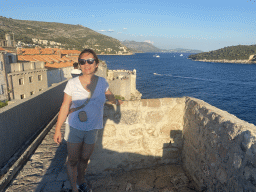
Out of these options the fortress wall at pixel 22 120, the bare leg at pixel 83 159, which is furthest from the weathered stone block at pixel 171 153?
the fortress wall at pixel 22 120

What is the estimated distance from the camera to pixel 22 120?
4844mm

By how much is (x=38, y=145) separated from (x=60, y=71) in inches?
1124

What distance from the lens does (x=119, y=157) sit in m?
3.42

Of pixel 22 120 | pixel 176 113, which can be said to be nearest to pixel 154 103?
pixel 176 113

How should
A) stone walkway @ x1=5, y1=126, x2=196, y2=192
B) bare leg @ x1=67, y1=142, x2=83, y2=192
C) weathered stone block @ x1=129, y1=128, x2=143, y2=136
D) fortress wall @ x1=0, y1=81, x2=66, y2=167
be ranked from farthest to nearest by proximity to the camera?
fortress wall @ x1=0, y1=81, x2=66, y2=167
weathered stone block @ x1=129, y1=128, x2=143, y2=136
stone walkway @ x1=5, y1=126, x2=196, y2=192
bare leg @ x1=67, y1=142, x2=83, y2=192

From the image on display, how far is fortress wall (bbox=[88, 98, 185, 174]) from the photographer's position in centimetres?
327

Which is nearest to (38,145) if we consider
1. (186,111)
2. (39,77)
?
(186,111)

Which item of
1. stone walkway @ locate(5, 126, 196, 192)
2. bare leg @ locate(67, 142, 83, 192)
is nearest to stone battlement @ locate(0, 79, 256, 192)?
stone walkway @ locate(5, 126, 196, 192)

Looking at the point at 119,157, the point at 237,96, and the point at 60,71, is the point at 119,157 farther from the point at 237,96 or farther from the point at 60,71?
the point at 237,96

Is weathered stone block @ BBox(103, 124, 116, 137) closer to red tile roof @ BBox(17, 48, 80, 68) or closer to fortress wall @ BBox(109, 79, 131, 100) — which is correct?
fortress wall @ BBox(109, 79, 131, 100)

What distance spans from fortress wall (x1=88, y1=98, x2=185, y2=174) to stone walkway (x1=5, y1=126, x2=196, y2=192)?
0.15m

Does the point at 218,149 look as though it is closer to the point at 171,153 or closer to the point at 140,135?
the point at 171,153

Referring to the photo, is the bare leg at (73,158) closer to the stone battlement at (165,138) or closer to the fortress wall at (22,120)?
the stone battlement at (165,138)

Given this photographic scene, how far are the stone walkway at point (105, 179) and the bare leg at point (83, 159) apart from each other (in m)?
0.31
